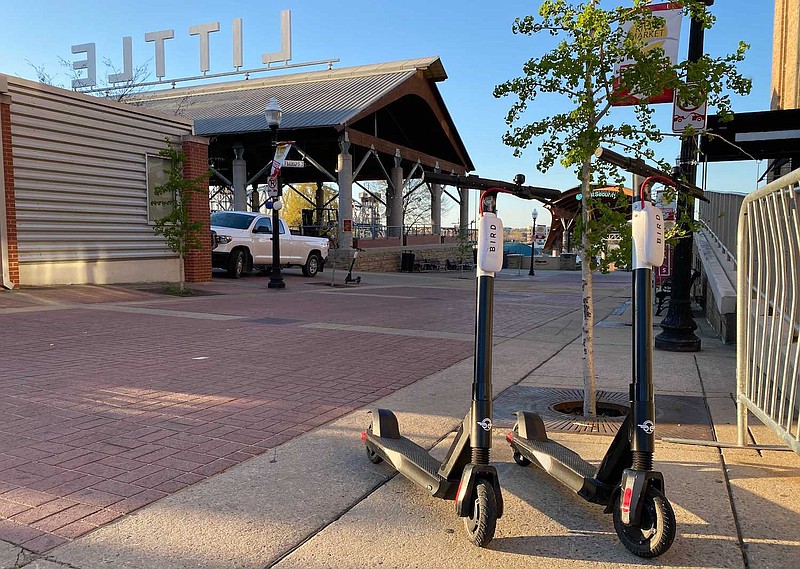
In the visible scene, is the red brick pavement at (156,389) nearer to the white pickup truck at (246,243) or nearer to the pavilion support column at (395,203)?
the white pickup truck at (246,243)

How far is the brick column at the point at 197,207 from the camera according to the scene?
16.4 metres

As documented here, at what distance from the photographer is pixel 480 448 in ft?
9.71

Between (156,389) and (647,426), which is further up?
(647,426)

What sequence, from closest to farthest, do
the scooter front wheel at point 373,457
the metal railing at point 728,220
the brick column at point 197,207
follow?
the scooter front wheel at point 373,457, the metal railing at point 728,220, the brick column at point 197,207

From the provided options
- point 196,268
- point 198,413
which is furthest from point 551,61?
point 196,268

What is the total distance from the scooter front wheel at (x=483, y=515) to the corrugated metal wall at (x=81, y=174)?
12607 mm

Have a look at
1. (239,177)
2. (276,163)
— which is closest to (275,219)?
(276,163)

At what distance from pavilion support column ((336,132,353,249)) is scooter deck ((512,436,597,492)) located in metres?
25.7

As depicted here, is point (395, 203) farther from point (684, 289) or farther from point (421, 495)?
point (421, 495)

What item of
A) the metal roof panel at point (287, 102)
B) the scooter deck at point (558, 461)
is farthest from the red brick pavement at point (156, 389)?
the metal roof panel at point (287, 102)

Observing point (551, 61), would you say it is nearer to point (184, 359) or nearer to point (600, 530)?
point (600, 530)

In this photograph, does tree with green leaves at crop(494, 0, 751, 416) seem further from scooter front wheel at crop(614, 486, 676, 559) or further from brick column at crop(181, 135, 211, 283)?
brick column at crop(181, 135, 211, 283)

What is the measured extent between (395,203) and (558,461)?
33096mm

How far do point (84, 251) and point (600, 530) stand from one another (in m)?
13.7
